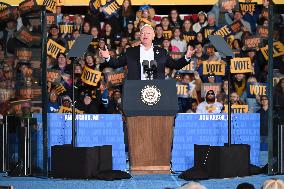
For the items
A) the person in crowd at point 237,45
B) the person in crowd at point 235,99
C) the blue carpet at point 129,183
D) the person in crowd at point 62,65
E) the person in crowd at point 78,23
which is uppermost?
the person in crowd at point 78,23

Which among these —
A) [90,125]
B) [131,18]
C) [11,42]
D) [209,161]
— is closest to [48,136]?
[90,125]

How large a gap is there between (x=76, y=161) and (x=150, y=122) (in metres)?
1.03

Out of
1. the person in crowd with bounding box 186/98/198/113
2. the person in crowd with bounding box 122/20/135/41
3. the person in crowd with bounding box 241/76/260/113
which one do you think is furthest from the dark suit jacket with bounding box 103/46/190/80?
the person in crowd with bounding box 122/20/135/41

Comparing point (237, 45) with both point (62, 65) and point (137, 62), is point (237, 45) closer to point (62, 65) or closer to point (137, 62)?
point (62, 65)

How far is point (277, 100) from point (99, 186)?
2.83 meters

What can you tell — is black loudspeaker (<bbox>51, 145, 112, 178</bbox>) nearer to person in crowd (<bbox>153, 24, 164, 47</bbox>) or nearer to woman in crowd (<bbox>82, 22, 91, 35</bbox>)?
person in crowd (<bbox>153, 24, 164, 47</bbox>)

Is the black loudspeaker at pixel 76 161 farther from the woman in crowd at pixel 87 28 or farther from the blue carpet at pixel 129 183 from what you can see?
the woman in crowd at pixel 87 28

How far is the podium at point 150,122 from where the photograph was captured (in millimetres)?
11102

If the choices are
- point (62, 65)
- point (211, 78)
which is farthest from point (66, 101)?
point (211, 78)

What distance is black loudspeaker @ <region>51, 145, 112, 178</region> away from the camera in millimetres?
11055

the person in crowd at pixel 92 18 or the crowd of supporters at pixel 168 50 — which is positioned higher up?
the person in crowd at pixel 92 18

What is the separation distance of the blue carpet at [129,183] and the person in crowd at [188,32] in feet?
21.1

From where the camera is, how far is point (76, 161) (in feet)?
36.3

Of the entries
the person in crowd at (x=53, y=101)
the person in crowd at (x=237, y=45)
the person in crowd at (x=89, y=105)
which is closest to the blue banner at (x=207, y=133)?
the person in crowd at (x=89, y=105)
